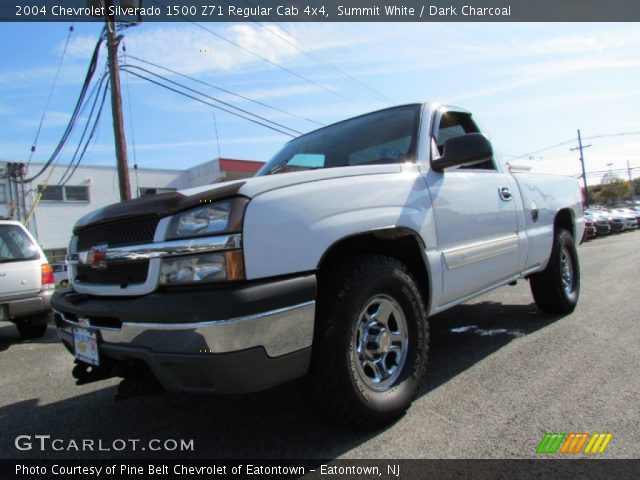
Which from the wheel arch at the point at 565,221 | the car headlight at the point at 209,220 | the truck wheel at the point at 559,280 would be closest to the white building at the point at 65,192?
the wheel arch at the point at 565,221

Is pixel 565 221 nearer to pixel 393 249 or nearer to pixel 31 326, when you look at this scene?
→ pixel 393 249

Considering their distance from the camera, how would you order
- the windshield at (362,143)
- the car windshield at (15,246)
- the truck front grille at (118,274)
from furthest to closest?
1. the car windshield at (15,246)
2. the windshield at (362,143)
3. the truck front grille at (118,274)

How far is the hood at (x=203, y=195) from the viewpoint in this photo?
2076 mm

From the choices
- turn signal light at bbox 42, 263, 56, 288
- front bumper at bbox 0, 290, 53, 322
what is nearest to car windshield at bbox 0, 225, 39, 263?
turn signal light at bbox 42, 263, 56, 288

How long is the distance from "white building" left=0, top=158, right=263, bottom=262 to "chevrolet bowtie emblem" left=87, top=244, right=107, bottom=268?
54.5ft

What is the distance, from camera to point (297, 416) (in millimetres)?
2762

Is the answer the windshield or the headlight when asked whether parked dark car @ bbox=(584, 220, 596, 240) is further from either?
the headlight

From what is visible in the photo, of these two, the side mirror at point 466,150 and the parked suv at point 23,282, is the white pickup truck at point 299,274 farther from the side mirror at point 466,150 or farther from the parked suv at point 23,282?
the parked suv at point 23,282

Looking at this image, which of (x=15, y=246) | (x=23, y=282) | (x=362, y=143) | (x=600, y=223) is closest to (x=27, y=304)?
(x=23, y=282)

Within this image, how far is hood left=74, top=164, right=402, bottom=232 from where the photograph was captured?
2076 millimetres

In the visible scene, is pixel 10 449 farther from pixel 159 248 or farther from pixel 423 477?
pixel 423 477

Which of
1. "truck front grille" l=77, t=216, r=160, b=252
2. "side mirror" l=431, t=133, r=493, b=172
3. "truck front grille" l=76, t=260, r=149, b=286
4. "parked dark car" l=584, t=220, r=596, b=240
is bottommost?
"parked dark car" l=584, t=220, r=596, b=240

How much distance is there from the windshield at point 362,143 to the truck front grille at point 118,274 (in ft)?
5.08

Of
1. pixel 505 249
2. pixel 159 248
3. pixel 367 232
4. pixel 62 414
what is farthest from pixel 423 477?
pixel 62 414
